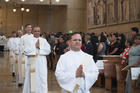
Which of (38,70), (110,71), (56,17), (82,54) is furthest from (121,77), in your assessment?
(56,17)

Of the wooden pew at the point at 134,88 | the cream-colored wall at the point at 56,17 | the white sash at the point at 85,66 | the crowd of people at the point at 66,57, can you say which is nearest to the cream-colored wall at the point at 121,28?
the crowd of people at the point at 66,57

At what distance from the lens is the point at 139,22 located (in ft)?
55.1

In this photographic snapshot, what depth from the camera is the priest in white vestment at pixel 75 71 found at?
486 cm

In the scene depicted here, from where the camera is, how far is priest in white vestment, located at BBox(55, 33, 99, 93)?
4.86 meters

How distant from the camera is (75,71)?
490 centimetres

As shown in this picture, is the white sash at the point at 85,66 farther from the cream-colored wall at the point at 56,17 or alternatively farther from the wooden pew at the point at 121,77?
the cream-colored wall at the point at 56,17

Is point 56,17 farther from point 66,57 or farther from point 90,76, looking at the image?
point 90,76

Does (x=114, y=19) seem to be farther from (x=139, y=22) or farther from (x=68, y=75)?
(x=68, y=75)

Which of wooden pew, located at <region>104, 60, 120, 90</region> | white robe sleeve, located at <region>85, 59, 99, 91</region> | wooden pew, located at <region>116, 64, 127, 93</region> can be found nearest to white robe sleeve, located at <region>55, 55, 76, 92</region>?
white robe sleeve, located at <region>85, 59, 99, 91</region>

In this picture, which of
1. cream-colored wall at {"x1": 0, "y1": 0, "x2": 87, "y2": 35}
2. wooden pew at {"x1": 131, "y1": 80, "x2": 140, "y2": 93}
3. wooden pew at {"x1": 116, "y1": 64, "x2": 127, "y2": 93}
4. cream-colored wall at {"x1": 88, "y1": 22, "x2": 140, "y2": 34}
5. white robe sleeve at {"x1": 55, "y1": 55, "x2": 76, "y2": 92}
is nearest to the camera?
white robe sleeve at {"x1": 55, "y1": 55, "x2": 76, "y2": 92}

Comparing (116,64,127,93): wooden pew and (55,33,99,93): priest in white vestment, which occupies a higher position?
(55,33,99,93): priest in white vestment

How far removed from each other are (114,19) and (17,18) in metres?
22.3

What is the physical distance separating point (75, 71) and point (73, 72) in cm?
4

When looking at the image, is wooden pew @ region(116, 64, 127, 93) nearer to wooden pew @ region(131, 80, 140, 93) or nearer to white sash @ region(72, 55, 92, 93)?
wooden pew @ region(131, 80, 140, 93)
